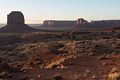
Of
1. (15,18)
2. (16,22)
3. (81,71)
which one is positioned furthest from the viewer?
(15,18)

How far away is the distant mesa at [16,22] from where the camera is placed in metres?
120

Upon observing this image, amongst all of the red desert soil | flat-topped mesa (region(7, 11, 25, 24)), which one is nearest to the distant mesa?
flat-topped mesa (region(7, 11, 25, 24))

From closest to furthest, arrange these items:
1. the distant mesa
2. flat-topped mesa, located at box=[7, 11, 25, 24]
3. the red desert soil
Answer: the red desert soil, the distant mesa, flat-topped mesa, located at box=[7, 11, 25, 24]

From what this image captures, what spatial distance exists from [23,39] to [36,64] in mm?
47830

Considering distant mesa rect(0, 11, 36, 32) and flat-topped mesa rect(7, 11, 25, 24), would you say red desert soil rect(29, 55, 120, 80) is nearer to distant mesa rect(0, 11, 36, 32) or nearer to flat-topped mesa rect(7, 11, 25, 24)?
distant mesa rect(0, 11, 36, 32)

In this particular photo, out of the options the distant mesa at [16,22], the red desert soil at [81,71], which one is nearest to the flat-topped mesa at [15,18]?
the distant mesa at [16,22]

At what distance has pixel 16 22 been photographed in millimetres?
126312

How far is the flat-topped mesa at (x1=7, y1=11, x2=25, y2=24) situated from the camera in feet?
414

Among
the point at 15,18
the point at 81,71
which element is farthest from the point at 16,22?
the point at 81,71

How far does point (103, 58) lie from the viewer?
24.9 meters

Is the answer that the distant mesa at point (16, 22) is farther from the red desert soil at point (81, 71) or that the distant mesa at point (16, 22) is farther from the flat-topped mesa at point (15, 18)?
the red desert soil at point (81, 71)

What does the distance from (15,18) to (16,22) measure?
2.25m

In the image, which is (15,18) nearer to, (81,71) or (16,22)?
(16,22)

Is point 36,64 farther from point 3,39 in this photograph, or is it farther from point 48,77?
point 3,39
